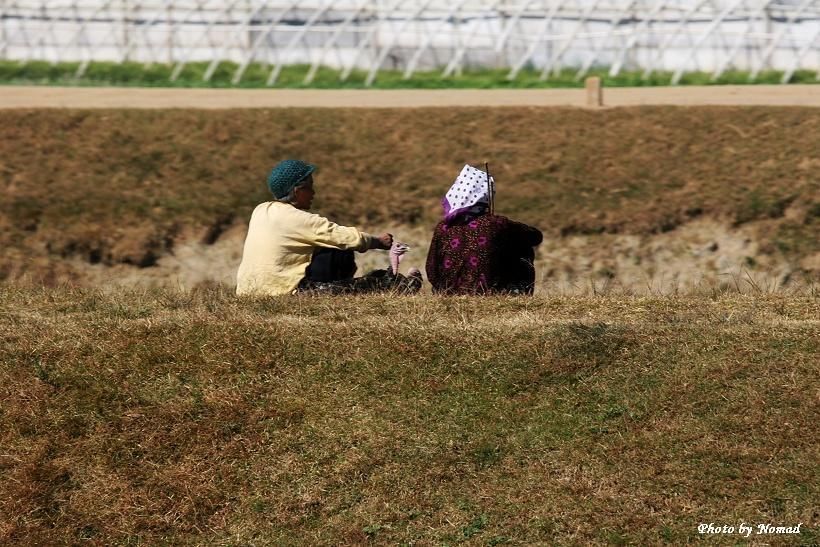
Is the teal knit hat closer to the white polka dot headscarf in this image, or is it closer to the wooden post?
the white polka dot headscarf

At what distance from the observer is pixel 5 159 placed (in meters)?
18.9

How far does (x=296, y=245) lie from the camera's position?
396 inches

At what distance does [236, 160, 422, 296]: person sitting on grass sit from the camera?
32.6 ft

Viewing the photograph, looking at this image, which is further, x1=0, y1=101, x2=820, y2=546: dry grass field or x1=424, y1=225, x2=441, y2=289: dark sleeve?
x1=424, y1=225, x2=441, y2=289: dark sleeve

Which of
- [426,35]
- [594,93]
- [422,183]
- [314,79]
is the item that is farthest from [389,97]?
[426,35]

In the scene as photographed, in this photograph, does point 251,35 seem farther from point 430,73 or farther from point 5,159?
point 5,159

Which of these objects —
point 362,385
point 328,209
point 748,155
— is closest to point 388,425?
point 362,385

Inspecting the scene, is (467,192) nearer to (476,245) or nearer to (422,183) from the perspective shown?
(476,245)

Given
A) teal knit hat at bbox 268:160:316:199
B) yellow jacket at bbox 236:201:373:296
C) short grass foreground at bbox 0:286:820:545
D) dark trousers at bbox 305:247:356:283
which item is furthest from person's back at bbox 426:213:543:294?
teal knit hat at bbox 268:160:316:199

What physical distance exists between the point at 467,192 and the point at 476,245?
0.39m

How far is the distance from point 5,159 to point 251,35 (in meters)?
10.1

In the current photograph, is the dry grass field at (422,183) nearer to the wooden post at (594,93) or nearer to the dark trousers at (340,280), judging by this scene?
the wooden post at (594,93)

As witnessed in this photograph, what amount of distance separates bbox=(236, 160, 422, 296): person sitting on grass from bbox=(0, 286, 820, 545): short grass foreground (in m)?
0.44

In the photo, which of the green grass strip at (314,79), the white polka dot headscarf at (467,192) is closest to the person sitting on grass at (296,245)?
the white polka dot headscarf at (467,192)
